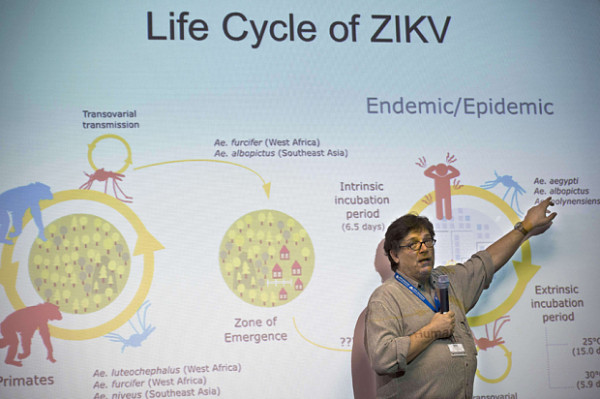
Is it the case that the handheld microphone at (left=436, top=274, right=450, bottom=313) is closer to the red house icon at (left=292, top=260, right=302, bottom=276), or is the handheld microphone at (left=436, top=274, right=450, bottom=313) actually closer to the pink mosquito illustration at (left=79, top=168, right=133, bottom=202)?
the red house icon at (left=292, top=260, right=302, bottom=276)

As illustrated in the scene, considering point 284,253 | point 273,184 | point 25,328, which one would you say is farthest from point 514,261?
point 25,328

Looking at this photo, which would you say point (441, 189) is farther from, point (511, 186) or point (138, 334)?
point (138, 334)

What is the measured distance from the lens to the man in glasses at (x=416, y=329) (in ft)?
8.28

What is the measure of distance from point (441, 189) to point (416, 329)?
956 mm

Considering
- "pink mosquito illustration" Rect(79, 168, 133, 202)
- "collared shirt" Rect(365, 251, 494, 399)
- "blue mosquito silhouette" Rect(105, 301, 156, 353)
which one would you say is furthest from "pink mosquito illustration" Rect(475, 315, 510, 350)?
"pink mosquito illustration" Rect(79, 168, 133, 202)

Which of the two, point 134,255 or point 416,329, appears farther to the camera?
point 134,255

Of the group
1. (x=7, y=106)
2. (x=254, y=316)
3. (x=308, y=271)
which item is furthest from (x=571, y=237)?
(x=7, y=106)

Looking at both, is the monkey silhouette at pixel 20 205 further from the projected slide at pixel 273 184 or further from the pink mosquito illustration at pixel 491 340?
the pink mosquito illustration at pixel 491 340

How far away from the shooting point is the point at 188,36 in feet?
10.5

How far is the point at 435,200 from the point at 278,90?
1.03 metres

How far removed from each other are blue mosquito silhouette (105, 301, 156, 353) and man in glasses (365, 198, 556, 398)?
110 centimetres

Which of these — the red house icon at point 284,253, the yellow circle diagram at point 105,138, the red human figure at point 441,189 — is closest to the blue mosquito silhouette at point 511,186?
the red human figure at point 441,189

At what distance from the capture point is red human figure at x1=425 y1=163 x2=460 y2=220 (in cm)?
331

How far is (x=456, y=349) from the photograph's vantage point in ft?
8.55
